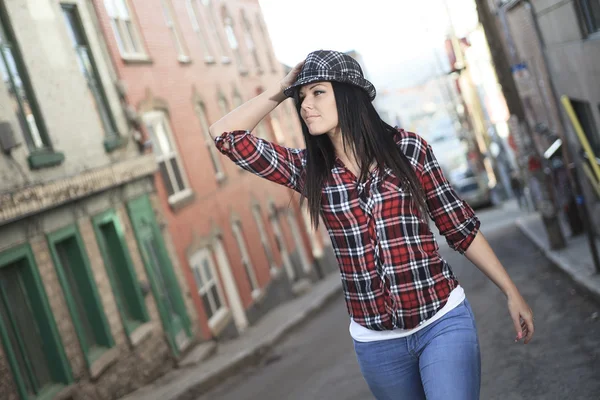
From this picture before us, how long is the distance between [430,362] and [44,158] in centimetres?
1006

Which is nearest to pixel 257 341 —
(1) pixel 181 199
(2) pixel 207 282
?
(2) pixel 207 282

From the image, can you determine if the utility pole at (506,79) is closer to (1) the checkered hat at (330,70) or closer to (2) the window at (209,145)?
(2) the window at (209,145)

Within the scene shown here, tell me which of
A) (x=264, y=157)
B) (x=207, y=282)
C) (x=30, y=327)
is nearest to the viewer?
(x=264, y=157)

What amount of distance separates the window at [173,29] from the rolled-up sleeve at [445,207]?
18.6 metres

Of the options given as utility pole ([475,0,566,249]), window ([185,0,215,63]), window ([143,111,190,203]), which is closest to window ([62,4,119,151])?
window ([143,111,190,203])

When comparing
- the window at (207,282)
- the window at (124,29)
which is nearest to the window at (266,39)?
the window at (124,29)

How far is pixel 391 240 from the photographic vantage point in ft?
10.6

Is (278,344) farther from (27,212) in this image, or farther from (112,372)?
(27,212)

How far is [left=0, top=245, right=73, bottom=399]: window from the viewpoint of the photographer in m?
11.1

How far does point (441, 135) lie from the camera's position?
390 feet

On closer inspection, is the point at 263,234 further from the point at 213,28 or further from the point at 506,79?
the point at 506,79

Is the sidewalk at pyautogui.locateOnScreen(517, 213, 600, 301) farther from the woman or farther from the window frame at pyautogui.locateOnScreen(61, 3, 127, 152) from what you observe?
the woman

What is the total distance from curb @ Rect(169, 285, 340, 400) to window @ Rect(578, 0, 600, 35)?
23.2ft

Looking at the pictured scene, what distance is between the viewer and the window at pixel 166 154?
60.1 feet
